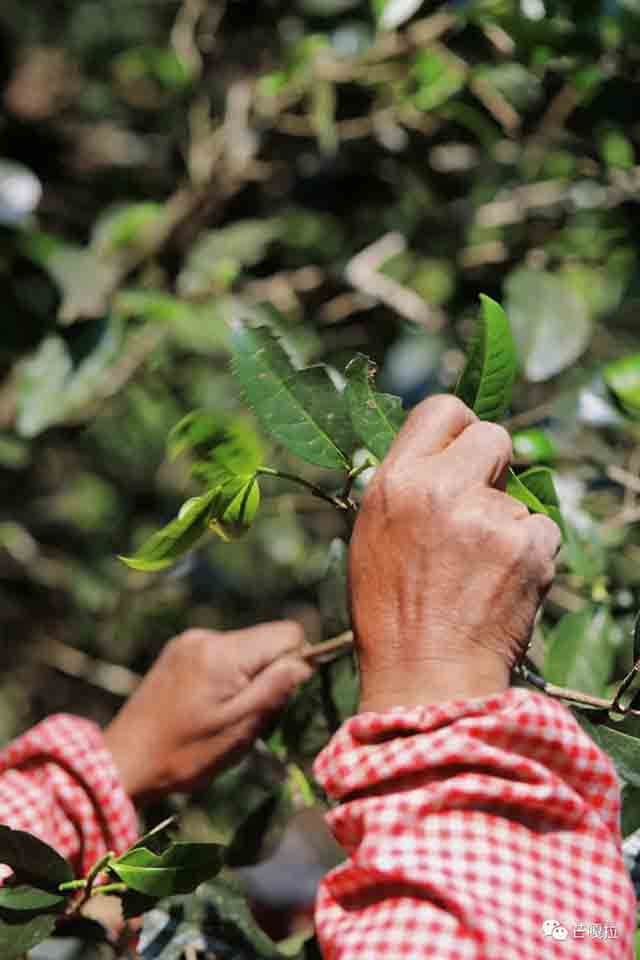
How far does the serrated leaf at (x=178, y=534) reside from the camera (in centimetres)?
75

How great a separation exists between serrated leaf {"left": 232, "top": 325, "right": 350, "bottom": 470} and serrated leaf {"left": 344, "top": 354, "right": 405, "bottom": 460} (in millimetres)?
27

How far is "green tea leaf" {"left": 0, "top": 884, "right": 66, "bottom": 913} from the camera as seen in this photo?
2.53 feet

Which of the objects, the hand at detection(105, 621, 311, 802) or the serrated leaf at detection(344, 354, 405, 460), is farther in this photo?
the hand at detection(105, 621, 311, 802)

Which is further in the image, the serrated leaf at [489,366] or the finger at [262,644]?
the finger at [262,644]

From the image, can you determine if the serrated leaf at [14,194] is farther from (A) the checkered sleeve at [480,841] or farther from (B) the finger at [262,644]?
(A) the checkered sleeve at [480,841]

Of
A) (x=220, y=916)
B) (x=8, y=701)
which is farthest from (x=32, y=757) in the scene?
(x=8, y=701)

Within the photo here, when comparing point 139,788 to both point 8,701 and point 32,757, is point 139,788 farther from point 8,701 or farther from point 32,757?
point 8,701

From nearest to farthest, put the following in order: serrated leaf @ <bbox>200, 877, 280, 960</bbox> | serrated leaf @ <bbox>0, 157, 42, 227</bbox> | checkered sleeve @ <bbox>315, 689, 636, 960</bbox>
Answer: checkered sleeve @ <bbox>315, 689, 636, 960</bbox>
serrated leaf @ <bbox>200, 877, 280, 960</bbox>
serrated leaf @ <bbox>0, 157, 42, 227</bbox>

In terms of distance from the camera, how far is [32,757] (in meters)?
1.00

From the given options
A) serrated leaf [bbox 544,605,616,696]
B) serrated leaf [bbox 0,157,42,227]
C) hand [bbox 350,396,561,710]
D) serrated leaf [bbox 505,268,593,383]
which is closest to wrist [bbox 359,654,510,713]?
hand [bbox 350,396,561,710]

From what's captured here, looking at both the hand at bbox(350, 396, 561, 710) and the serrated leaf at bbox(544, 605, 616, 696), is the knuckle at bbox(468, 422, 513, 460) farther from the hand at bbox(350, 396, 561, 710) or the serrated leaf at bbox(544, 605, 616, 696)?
the serrated leaf at bbox(544, 605, 616, 696)

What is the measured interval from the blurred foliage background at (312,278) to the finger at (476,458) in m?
0.25

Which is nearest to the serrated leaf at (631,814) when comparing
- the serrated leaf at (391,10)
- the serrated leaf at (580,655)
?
the serrated leaf at (580,655)

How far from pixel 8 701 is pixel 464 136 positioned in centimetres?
140
